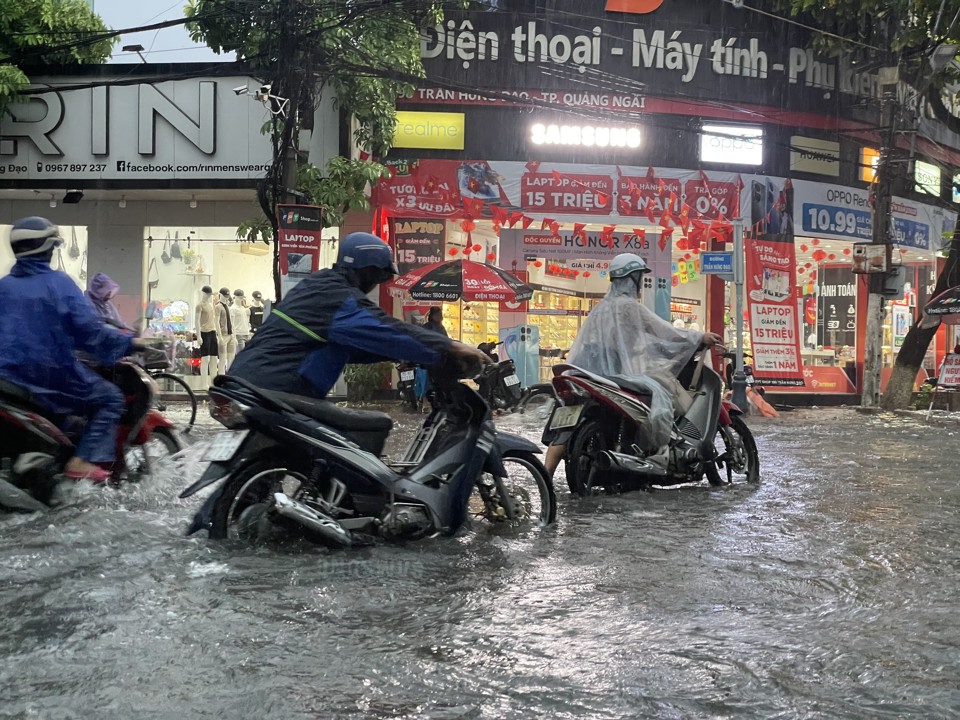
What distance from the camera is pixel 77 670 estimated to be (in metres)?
3.35

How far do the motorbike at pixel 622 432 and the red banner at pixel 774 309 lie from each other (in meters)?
12.9

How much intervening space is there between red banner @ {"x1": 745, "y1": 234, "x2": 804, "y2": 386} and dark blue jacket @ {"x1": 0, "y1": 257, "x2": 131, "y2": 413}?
16192mm

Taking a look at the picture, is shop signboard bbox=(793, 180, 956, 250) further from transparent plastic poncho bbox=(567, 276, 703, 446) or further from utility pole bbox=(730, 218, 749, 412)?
transparent plastic poncho bbox=(567, 276, 703, 446)

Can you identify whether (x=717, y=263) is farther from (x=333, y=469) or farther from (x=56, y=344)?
(x=333, y=469)

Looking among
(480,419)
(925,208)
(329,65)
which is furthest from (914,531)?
(925,208)

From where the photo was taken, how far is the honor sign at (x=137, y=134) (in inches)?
778

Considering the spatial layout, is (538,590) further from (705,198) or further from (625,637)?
(705,198)

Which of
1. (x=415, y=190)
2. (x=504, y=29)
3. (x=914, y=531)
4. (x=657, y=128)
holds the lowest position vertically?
(x=914, y=531)

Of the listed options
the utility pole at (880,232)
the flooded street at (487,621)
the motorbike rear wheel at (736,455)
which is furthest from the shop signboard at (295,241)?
the utility pole at (880,232)

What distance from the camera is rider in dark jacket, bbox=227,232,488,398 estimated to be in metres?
5.15

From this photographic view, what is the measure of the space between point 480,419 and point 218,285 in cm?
1637

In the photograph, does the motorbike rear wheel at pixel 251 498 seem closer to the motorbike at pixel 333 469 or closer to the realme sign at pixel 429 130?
the motorbike at pixel 333 469

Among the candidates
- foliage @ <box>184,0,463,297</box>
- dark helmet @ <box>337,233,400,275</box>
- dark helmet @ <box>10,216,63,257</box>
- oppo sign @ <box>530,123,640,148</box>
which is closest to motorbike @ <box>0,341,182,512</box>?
dark helmet @ <box>10,216,63,257</box>

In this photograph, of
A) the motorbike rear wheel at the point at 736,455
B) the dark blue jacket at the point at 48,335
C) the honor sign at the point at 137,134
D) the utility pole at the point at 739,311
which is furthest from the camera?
the honor sign at the point at 137,134
